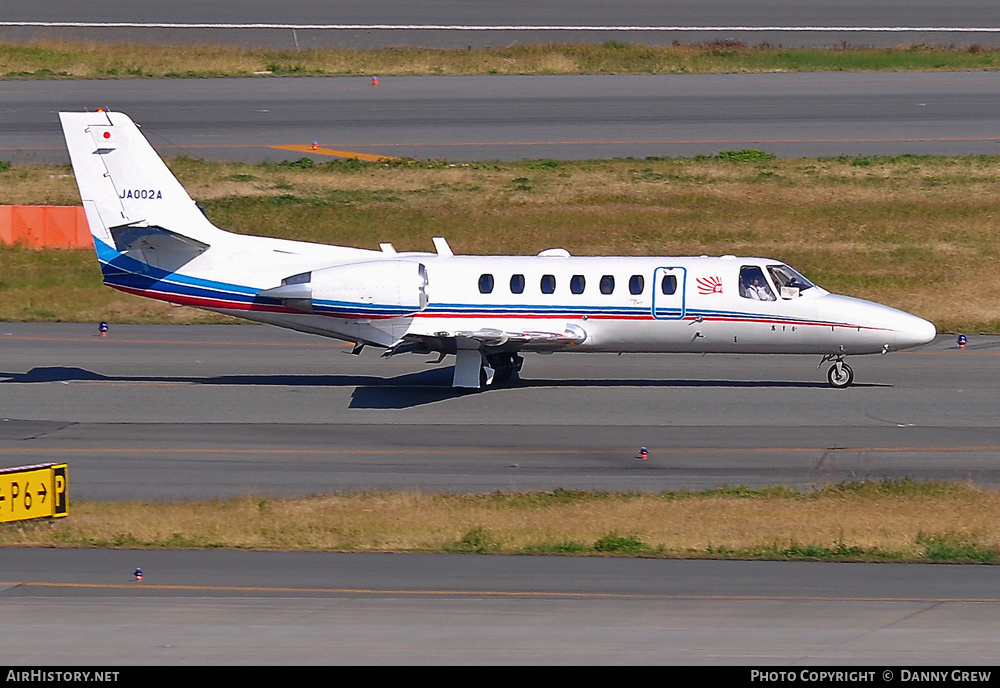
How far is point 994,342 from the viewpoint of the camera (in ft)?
116

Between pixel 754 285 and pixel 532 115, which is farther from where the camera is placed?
pixel 532 115

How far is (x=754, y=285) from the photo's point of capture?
31.1 metres

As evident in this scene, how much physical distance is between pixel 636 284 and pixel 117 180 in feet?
35.4

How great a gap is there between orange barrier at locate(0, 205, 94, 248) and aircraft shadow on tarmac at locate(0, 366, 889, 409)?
1041cm

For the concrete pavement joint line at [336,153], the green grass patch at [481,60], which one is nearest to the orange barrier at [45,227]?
the concrete pavement joint line at [336,153]

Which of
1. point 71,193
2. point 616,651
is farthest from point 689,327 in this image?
point 71,193

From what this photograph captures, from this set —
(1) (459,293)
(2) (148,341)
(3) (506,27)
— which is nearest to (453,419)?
(1) (459,293)

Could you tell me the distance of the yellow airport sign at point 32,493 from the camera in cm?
2073

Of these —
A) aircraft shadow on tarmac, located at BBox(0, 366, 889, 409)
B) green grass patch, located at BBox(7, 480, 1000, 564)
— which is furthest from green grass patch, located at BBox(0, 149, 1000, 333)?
green grass patch, located at BBox(7, 480, 1000, 564)

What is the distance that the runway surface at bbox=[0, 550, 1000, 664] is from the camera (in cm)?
1522

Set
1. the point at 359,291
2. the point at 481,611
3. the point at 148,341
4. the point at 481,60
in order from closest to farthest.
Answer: the point at 481,611 < the point at 359,291 < the point at 148,341 < the point at 481,60

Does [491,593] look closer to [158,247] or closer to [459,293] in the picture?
[459,293]

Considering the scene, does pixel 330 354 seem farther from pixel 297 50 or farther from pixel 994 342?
pixel 297 50
